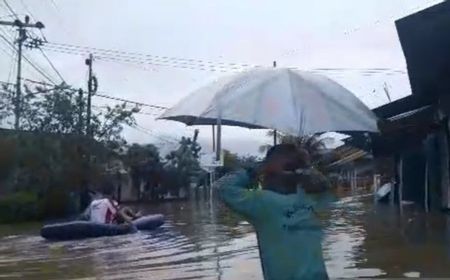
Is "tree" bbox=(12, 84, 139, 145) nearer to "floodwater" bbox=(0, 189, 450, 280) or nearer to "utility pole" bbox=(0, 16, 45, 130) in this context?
"utility pole" bbox=(0, 16, 45, 130)

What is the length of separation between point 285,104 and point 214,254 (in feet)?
29.3

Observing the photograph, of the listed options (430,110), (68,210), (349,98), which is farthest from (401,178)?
(349,98)

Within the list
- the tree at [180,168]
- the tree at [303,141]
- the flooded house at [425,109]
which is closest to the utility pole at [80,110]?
the tree at [180,168]

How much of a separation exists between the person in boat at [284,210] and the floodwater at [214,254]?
5233 millimetres

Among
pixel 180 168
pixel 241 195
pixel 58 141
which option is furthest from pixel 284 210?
pixel 180 168

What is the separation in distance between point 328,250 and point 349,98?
8.22 metres

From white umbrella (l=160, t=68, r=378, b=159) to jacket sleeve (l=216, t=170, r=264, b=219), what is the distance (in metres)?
0.45

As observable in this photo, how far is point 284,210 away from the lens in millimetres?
5609

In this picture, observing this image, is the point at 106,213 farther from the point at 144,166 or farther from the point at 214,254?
the point at 144,166

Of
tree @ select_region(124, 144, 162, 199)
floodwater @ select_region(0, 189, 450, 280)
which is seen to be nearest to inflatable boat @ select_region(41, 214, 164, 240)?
floodwater @ select_region(0, 189, 450, 280)

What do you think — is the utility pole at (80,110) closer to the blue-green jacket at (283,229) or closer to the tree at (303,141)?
the tree at (303,141)

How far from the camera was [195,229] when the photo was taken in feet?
74.7

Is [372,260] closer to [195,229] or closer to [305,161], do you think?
[305,161]

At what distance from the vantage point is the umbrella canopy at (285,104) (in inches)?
236
